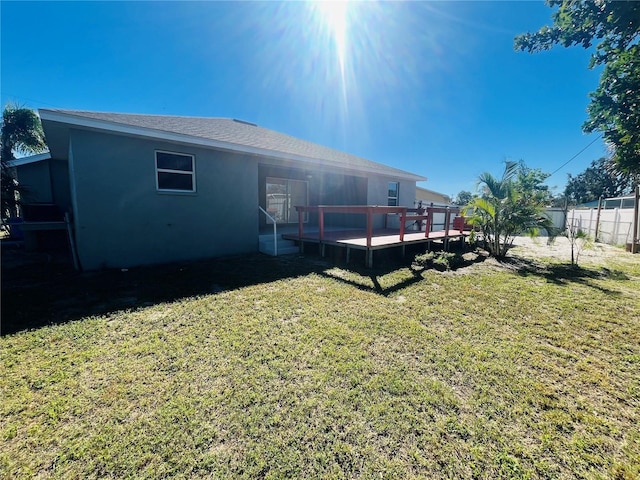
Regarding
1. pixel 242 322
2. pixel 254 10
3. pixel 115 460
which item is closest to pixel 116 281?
pixel 242 322

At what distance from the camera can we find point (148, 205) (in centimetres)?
614

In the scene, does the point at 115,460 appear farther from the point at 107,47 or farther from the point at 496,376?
the point at 107,47

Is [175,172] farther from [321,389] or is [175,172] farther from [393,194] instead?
[393,194]

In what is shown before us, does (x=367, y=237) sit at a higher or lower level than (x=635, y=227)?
lower

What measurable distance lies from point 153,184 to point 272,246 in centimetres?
342

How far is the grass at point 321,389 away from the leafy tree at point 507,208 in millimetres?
4004

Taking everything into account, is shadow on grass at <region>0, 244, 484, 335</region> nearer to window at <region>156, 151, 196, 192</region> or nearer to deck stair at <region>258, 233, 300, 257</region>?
deck stair at <region>258, 233, 300, 257</region>

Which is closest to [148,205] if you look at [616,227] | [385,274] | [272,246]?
[272,246]

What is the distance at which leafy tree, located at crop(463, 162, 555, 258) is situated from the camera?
25.6 feet

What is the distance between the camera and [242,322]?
3479 millimetres

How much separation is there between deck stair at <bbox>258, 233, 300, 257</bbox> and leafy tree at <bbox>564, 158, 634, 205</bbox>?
52794mm

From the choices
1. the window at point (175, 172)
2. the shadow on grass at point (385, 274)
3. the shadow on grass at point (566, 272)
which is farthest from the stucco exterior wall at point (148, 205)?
the shadow on grass at point (566, 272)

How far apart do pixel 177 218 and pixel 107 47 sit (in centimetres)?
743

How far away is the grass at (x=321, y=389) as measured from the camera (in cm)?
162
